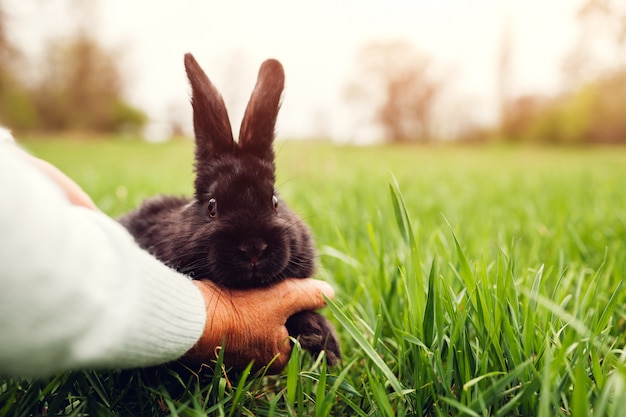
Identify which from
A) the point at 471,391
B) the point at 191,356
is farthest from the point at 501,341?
the point at 191,356

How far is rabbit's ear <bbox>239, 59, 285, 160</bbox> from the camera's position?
211 centimetres

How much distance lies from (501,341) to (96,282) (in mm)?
1194

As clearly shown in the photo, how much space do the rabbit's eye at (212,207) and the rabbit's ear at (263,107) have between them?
298mm

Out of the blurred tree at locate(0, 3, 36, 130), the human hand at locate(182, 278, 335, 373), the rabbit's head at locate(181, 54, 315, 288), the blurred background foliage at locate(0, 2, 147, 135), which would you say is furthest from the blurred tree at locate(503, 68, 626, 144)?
the blurred tree at locate(0, 3, 36, 130)

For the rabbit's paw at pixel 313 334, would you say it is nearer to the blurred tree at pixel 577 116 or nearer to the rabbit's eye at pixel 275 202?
the rabbit's eye at pixel 275 202

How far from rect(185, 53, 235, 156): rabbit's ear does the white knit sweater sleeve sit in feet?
3.08

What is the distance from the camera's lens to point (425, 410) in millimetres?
1537

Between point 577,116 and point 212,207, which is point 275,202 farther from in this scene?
point 577,116

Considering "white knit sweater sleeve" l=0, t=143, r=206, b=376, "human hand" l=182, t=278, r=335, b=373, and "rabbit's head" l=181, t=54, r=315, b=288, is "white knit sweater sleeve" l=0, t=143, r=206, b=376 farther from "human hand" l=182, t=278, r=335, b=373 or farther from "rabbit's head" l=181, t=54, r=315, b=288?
"rabbit's head" l=181, t=54, r=315, b=288

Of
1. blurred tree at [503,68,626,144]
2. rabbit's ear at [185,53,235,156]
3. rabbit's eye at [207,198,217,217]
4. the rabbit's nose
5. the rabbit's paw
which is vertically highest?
blurred tree at [503,68,626,144]

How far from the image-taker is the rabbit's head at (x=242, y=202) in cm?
176

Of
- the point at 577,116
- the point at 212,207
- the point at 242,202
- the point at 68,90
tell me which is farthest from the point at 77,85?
the point at 242,202

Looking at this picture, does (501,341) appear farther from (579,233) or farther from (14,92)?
(14,92)

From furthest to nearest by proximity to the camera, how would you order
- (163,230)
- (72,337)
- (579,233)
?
(579,233), (163,230), (72,337)
